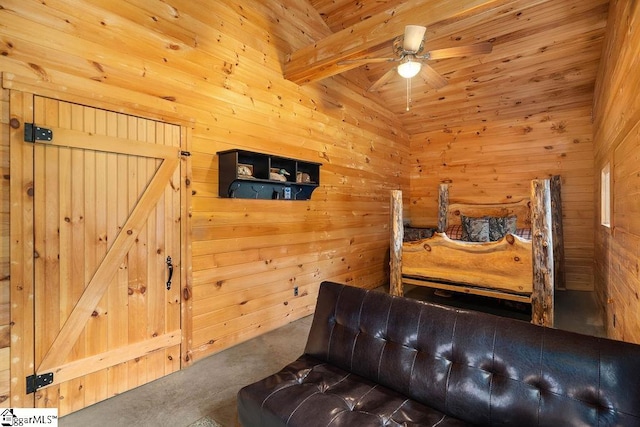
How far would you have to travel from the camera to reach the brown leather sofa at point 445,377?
1213mm

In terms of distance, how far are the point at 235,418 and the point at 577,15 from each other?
5.00m

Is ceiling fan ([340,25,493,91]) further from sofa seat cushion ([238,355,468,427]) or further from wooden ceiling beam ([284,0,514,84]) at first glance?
sofa seat cushion ([238,355,468,427])

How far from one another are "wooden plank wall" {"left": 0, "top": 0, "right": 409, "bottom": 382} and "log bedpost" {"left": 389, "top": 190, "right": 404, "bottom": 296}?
103cm

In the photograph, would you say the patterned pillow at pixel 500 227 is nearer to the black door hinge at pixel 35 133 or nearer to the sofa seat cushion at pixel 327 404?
the sofa seat cushion at pixel 327 404

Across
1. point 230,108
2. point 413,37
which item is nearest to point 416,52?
point 413,37

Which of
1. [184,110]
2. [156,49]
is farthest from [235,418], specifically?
[156,49]

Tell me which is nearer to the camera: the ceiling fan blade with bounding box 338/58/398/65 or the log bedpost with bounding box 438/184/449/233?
the ceiling fan blade with bounding box 338/58/398/65

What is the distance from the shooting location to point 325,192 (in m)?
4.28

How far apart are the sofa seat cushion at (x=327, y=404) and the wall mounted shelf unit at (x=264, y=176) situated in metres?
1.80

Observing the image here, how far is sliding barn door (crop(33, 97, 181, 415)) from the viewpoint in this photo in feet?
6.58

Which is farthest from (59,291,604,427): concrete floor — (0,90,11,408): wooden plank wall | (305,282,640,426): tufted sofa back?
(305,282,640,426): tufted sofa back

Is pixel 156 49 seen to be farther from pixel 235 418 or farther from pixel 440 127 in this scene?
pixel 440 127

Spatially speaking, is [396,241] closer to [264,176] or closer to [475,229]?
[264,176]

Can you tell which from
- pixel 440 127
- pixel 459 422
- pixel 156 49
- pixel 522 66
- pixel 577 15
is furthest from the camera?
pixel 440 127
